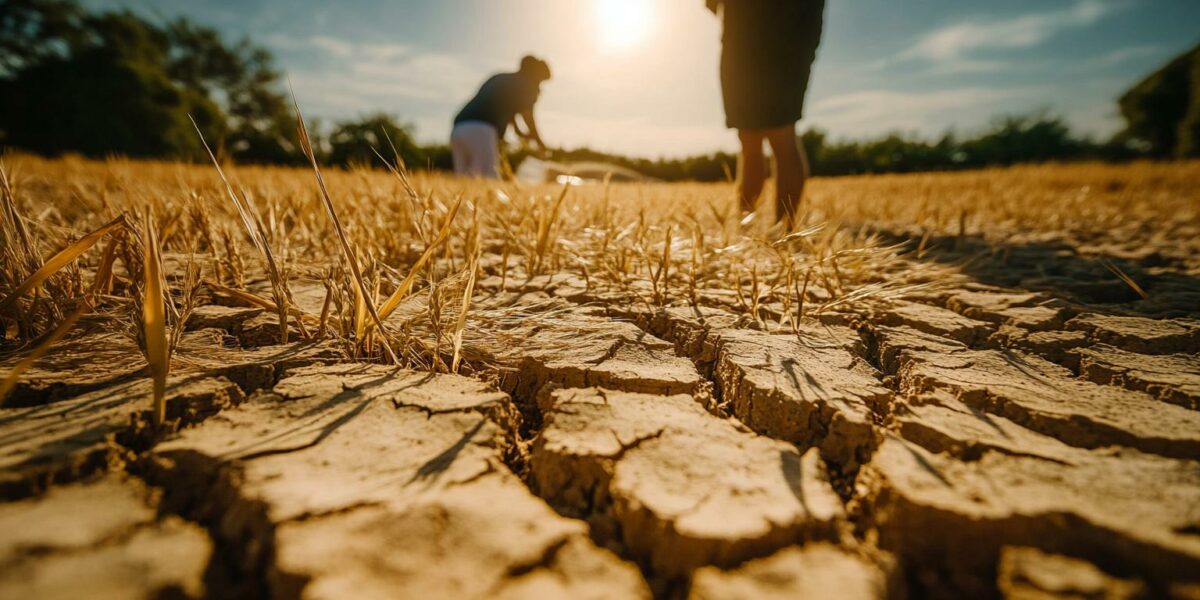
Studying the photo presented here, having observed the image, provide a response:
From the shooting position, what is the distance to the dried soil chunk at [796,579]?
40cm

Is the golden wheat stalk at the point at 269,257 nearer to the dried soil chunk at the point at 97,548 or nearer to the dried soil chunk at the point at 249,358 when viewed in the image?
the dried soil chunk at the point at 249,358

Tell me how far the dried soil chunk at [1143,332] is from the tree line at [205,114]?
6.70 metres

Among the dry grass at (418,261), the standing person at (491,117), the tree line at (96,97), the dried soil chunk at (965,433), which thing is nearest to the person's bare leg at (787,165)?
the dry grass at (418,261)

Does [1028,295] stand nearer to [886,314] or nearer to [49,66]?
[886,314]

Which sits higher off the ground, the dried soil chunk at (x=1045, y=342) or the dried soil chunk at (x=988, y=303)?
the dried soil chunk at (x=988, y=303)

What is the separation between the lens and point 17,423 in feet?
1.75

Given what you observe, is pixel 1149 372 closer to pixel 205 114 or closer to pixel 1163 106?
pixel 205 114

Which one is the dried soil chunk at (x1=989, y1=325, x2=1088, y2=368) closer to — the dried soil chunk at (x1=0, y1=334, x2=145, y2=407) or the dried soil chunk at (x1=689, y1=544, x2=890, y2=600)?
the dried soil chunk at (x1=689, y1=544, x2=890, y2=600)

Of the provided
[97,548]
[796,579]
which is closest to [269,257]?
[97,548]

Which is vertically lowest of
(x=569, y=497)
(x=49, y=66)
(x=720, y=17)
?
(x=569, y=497)

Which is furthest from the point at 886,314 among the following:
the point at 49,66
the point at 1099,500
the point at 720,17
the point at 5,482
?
the point at 49,66

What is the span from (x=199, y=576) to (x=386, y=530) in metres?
0.15

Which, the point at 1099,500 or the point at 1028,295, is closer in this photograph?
the point at 1099,500

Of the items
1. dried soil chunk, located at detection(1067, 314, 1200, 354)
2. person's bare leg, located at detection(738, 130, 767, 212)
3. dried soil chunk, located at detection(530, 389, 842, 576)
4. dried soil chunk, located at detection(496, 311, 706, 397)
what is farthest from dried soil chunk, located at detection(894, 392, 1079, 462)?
person's bare leg, located at detection(738, 130, 767, 212)
